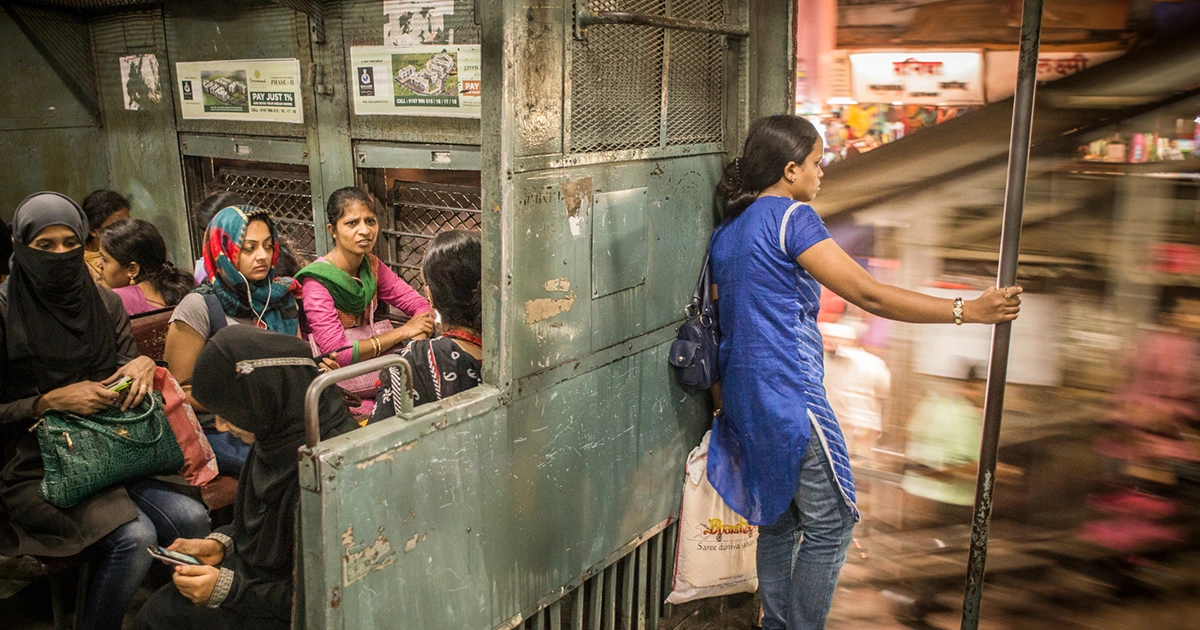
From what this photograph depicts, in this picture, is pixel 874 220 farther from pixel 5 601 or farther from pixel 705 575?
pixel 5 601

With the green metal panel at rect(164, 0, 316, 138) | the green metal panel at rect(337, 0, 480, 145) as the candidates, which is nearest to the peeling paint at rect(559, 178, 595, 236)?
the green metal panel at rect(337, 0, 480, 145)

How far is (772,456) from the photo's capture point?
9.46ft

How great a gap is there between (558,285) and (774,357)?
793mm

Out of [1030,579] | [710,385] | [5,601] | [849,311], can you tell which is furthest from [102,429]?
[1030,579]

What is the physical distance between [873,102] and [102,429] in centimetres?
310

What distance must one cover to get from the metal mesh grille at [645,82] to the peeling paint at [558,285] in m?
0.41

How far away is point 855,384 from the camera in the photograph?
337 centimetres

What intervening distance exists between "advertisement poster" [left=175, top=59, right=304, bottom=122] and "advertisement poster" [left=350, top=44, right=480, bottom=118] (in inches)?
23.6

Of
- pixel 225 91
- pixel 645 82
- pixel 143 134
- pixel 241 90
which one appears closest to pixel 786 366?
pixel 645 82

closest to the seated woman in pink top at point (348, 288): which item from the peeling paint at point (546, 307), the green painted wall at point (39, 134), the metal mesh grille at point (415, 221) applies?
the metal mesh grille at point (415, 221)

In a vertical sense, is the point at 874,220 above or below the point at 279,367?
above

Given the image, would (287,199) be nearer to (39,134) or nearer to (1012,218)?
(39,134)

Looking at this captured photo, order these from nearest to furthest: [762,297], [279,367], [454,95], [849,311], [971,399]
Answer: [279,367] → [762,297] → [971,399] → [849,311] → [454,95]

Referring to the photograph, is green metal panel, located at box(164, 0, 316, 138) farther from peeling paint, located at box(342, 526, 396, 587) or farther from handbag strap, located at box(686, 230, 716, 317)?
peeling paint, located at box(342, 526, 396, 587)
